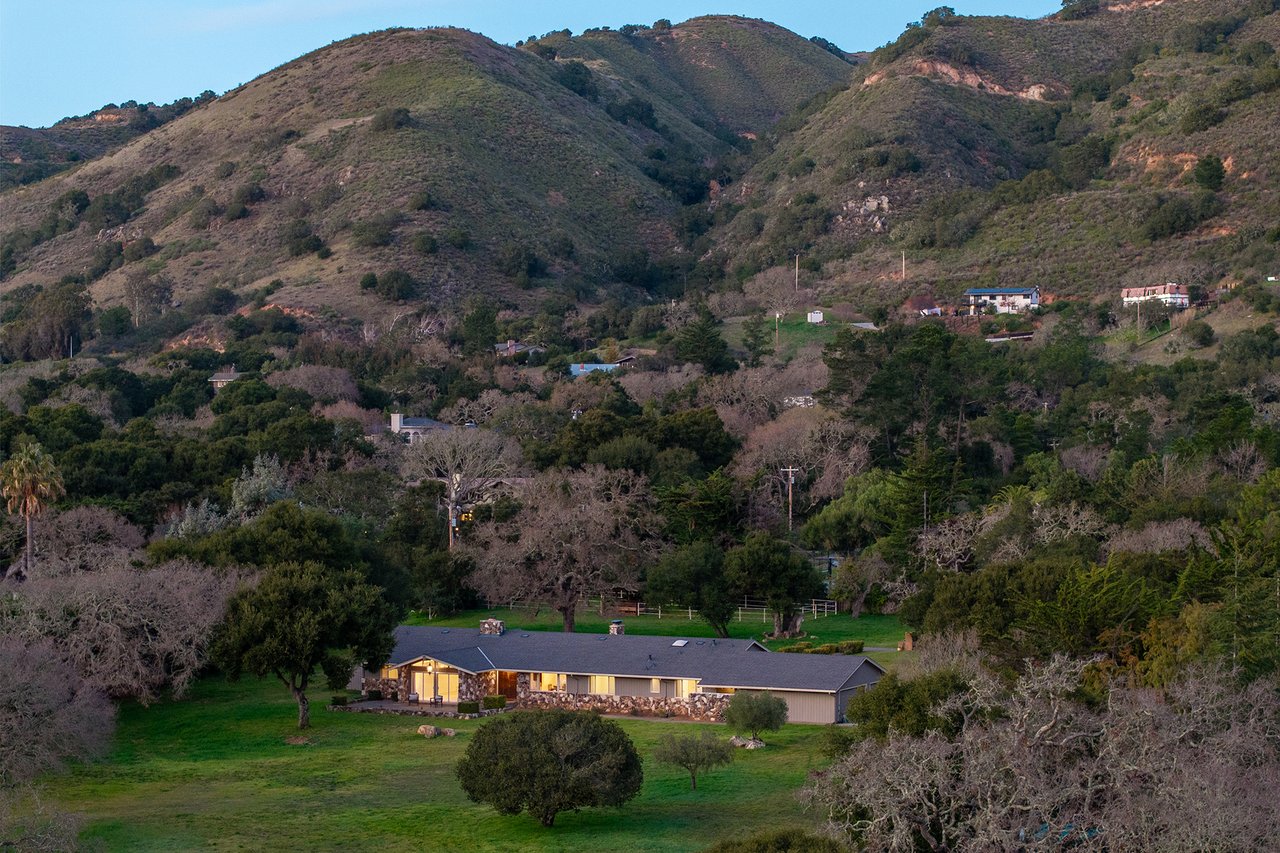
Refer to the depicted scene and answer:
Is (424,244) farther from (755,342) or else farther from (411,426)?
(411,426)

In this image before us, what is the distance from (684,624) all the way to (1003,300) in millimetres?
51934

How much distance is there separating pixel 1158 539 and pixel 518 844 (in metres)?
25.9

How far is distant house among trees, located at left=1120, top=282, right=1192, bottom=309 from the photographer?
306 feet

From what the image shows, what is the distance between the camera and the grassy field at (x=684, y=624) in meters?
53.8

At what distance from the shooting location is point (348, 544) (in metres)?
51.9

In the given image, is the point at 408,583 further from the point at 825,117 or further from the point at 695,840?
the point at 825,117

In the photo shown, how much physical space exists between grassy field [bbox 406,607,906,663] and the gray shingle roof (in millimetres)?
4780

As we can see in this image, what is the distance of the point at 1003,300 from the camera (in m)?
102

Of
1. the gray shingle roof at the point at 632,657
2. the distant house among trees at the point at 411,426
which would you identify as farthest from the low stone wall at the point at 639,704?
the distant house among trees at the point at 411,426

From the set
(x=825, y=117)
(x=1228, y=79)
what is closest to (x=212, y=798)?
(x=1228, y=79)

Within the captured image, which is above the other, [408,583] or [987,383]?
[987,383]

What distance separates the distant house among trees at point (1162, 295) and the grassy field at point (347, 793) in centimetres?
5814

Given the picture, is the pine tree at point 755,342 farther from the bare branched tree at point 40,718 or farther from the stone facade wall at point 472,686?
the bare branched tree at point 40,718

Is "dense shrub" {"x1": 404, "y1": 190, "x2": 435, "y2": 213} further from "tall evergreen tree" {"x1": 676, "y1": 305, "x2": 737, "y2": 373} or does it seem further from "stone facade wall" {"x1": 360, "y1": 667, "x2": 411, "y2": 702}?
"stone facade wall" {"x1": 360, "y1": 667, "x2": 411, "y2": 702}
